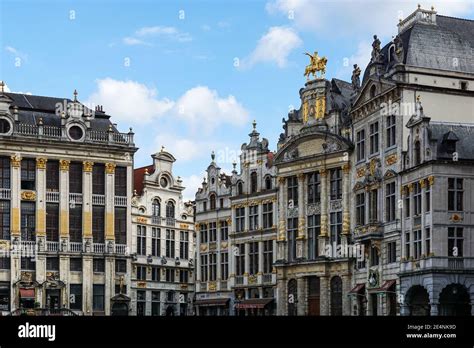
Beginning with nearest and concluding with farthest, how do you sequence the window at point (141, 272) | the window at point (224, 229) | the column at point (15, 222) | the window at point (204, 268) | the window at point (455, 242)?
1. the window at point (455, 242)
2. the column at point (15, 222)
3. the window at point (224, 229)
4. the window at point (204, 268)
5. the window at point (141, 272)

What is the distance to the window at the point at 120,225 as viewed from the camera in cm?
7431

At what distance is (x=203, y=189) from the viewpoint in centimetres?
7562

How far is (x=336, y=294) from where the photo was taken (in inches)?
2534

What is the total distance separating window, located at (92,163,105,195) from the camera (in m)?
74.3

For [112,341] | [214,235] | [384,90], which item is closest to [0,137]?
[214,235]

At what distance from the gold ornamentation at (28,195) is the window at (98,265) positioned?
18.1 feet

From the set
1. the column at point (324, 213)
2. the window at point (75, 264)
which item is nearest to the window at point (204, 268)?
the window at point (75, 264)

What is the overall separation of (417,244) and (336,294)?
9959mm

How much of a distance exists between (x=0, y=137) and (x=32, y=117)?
327 centimetres

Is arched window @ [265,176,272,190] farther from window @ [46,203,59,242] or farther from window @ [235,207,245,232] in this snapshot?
window @ [46,203,59,242]

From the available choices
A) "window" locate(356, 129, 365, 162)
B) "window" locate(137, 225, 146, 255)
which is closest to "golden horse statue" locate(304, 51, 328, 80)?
"window" locate(356, 129, 365, 162)

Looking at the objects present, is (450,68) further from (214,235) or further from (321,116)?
(214,235)

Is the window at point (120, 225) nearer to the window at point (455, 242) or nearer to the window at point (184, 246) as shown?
the window at point (184, 246)

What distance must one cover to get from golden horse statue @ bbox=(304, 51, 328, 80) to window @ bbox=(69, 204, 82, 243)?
17.1 meters
